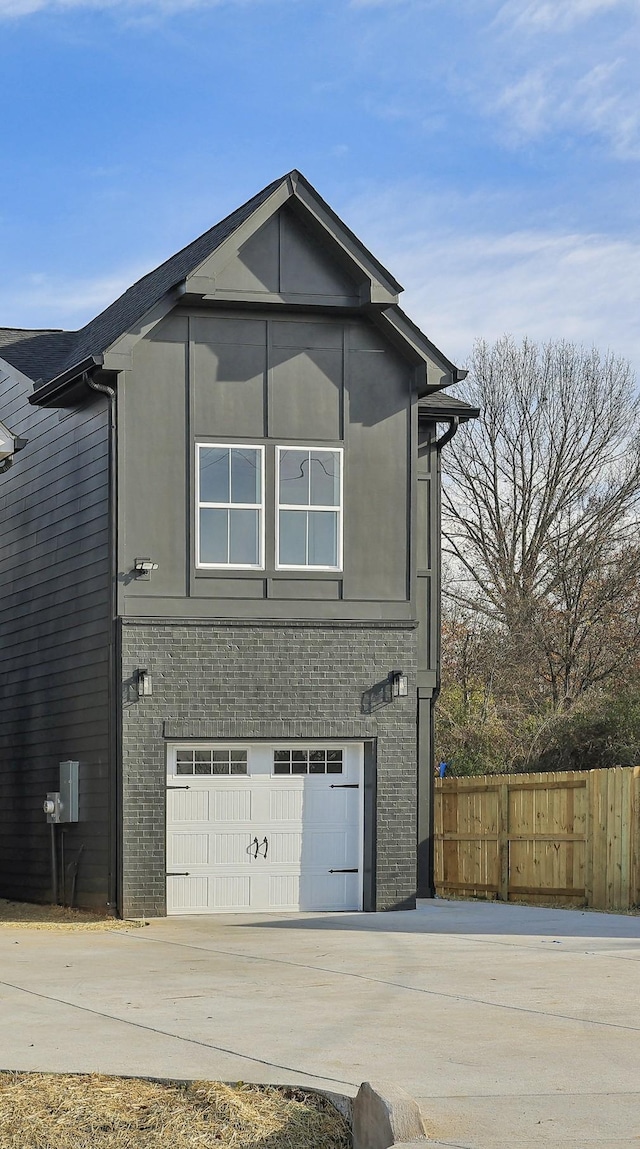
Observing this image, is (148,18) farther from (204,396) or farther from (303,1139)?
(303,1139)

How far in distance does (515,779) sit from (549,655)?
16.5 metres

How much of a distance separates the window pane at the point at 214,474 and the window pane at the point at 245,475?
3.7 inches

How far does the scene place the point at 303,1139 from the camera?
714 centimetres

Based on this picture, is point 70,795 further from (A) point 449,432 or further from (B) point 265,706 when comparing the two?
(A) point 449,432

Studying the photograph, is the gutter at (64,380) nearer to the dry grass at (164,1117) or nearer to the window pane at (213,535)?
the window pane at (213,535)

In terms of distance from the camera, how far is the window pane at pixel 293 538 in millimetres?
19656

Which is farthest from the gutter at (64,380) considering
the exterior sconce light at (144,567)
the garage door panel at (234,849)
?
the garage door panel at (234,849)

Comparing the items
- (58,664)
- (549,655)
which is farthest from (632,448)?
(58,664)

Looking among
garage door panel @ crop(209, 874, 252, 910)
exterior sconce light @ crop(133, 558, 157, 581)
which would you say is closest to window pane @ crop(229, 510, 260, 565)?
exterior sconce light @ crop(133, 558, 157, 581)

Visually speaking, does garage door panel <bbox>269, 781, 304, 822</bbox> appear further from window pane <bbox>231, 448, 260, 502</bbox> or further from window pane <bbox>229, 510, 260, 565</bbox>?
window pane <bbox>231, 448, 260, 502</bbox>

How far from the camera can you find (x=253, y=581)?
767 inches

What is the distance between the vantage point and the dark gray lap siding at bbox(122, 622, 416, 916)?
1881 centimetres

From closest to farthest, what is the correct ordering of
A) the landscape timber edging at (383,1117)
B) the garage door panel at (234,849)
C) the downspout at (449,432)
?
the landscape timber edging at (383,1117), the garage door panel at (234,849), the downspout at (449,432)

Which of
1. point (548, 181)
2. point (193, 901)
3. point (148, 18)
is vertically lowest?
point (193, 901)
